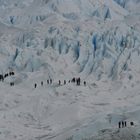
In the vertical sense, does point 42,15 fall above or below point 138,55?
above

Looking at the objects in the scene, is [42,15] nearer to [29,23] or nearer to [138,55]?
[29,23]

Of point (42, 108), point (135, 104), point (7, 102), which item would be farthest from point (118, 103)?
point (7, 102)

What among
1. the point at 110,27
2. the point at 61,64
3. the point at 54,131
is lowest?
the point at 54,131

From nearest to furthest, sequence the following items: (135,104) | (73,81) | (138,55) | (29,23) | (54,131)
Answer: (54,131), (135,104), (73,81), (138,55), (29,23)

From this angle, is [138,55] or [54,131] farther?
[138,55]

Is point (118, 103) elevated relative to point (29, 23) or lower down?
Answer: lower down

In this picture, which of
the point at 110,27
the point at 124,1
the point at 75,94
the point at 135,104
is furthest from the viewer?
the point at 124,1

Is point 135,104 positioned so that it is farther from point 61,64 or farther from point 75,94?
point 61,64

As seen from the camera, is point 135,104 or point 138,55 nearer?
point 135,104

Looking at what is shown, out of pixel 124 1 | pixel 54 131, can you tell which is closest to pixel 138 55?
pixel 54 131
